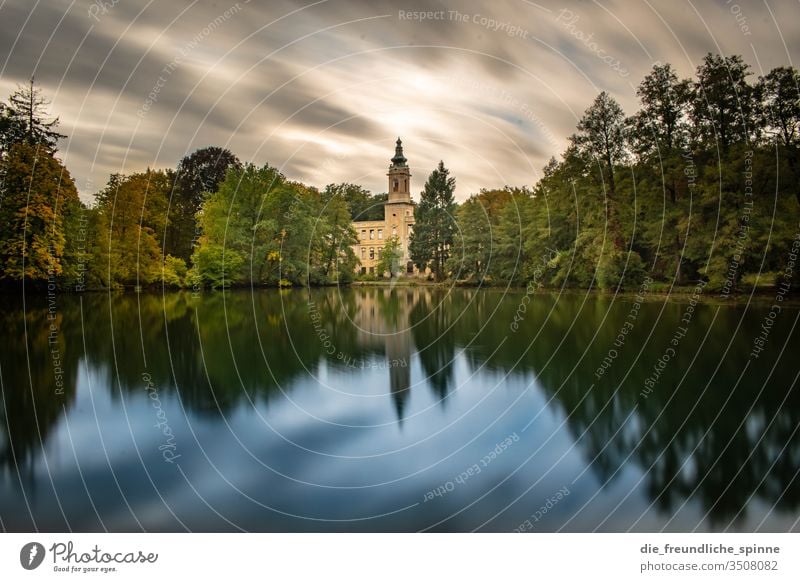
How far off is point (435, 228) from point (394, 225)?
437 inches

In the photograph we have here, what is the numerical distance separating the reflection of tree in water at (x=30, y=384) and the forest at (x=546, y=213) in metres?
2.88

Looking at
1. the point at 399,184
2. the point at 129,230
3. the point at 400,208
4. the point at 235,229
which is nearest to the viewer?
the point at 129,230

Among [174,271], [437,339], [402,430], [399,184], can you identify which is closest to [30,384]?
[402,430]

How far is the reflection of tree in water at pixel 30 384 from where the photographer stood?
10125mm

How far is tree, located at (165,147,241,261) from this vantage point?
159ft

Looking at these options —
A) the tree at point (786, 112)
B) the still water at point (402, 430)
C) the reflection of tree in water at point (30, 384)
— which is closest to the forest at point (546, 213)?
the tree at point (786, 112)

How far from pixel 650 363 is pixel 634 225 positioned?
66.8 feet

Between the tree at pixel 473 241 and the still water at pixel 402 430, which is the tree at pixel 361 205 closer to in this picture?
the tree at pixel 473 241

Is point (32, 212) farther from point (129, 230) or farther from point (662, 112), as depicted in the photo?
point (662, 112)

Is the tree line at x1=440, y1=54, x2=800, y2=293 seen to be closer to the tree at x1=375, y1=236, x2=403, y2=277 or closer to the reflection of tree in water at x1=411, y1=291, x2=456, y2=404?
the reflection of tree in water at x1=411, y1=291, x2=456, y2=404

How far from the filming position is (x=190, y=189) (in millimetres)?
52938

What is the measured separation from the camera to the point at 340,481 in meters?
9.23

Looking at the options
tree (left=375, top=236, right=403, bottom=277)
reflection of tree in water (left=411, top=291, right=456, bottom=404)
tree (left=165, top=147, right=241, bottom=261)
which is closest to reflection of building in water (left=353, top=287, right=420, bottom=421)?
reflection of tree in water (left=411, top=291, right=456, bottom=404)

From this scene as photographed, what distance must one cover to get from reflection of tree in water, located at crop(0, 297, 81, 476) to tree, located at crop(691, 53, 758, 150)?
29.9m
